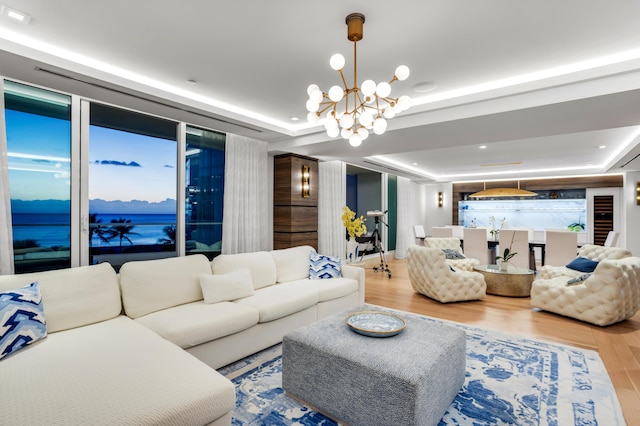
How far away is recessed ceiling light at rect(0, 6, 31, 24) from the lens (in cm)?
212

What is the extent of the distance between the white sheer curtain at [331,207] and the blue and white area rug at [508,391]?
11.5 ft

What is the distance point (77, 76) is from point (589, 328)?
5.82m

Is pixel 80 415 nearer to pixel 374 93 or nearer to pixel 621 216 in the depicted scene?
pixel 374 93

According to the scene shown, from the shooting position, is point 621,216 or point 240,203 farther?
point 621,216

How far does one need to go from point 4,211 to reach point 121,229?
1.15m

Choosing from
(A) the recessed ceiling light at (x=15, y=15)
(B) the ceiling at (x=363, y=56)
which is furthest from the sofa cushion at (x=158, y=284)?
(A) the recessed ceiling light at (x=15, y=15)

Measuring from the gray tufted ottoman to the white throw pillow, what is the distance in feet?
3.62

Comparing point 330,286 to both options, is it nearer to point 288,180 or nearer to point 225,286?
point 225,286

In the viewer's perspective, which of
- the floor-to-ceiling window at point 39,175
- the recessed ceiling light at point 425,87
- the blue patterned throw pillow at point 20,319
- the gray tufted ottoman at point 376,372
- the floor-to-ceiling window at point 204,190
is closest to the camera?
the gray tufted ottoman at point 376,372

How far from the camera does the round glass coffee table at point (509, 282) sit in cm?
501

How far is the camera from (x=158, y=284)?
9.69 feet

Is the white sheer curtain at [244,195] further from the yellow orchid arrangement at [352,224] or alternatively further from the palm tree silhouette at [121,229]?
the yellow orchid arrangement at [352,224]

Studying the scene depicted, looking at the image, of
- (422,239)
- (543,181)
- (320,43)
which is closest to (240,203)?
(320,43)

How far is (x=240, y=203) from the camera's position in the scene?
4.86 metres
